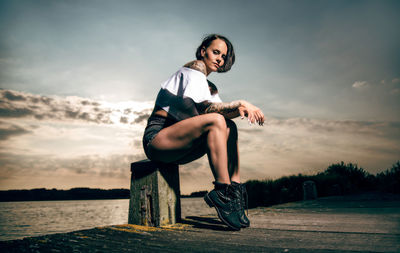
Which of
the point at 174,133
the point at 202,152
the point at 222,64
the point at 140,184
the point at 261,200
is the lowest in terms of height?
the point at 261,200

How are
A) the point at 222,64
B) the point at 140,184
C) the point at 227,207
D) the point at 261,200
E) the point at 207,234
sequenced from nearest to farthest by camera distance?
the point at 207,234 < the point at 227,207 < the point at 140,184 < the point at 222,64 < the point at 261,200

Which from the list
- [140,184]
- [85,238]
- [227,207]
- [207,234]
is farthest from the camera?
[140,184]

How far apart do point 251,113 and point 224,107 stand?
23cm

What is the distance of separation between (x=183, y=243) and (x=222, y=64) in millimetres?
1746

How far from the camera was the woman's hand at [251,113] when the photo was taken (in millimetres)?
1939

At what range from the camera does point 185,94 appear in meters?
2.02

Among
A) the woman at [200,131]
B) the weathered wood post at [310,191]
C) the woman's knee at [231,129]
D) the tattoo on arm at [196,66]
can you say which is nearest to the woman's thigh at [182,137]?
the woman at [200,131]

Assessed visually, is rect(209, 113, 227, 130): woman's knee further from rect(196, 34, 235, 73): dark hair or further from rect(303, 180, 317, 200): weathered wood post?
rect(303, 180, 317, 200): weathered wood post

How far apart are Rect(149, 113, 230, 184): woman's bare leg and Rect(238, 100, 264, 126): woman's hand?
0.18 meters

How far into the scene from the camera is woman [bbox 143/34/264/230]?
1905 mm

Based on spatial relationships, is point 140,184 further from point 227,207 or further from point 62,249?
point 62,249

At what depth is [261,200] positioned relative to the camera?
12125 mm

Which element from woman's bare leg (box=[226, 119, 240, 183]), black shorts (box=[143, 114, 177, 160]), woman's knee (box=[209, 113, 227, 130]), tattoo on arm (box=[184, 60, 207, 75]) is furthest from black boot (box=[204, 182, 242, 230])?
tattoo on arm (box=[184, 60, 207, 75])

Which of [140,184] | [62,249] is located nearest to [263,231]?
[140,184]
